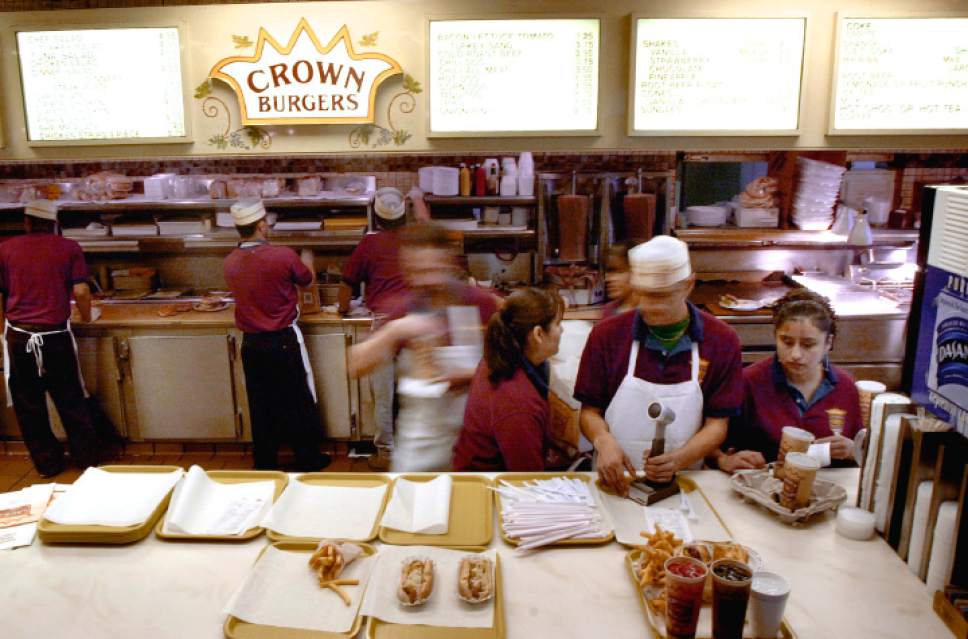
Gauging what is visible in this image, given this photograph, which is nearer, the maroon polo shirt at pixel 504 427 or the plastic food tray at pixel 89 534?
the plastic food tray at pixel 89 534

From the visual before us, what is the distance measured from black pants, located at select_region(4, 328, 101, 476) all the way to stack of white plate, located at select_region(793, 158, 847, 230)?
528 cm

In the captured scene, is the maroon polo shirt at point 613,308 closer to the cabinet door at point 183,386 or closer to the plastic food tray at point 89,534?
the plastic food tray at point 89,534

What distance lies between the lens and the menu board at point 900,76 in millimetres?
4109

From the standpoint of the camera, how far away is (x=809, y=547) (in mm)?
2281

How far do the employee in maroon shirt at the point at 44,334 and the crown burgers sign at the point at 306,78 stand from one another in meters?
1.93

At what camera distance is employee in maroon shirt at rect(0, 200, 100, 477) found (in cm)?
504

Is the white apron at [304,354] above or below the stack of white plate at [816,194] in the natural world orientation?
below

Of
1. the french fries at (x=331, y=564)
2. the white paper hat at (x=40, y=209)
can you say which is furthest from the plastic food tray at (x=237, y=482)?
the white paper hat at (x=40, y=209)

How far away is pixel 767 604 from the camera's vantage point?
1.86m

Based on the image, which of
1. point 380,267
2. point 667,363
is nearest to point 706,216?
point 380,267

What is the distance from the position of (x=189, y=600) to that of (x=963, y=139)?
15.0 feet

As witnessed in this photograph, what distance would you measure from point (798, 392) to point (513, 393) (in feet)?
4.04

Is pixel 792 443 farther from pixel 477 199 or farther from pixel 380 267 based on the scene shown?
pixel 477 199

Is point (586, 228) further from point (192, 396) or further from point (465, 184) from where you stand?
point (192, 396)
